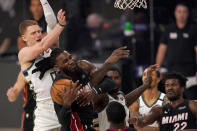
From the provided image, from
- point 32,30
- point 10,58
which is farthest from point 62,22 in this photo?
point 10,58

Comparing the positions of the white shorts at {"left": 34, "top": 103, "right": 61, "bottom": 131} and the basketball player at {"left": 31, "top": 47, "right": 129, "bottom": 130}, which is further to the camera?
the white shorts at {"left": 34, "top": 103, "right": 61, "bottom": 131}

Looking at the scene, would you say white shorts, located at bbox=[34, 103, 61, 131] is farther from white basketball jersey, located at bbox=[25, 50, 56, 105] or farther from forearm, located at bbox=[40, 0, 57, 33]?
forearm, located at bbox=[40, 0, 57, 33]

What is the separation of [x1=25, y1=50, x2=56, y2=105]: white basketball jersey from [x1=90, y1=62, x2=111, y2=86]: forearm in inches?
20.3

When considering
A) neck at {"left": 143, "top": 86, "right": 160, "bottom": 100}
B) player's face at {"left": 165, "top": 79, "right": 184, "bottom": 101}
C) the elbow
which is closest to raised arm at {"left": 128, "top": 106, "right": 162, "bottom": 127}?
player's face at {"left": 165, "top": 79, "right": 184, "bottom": 101}

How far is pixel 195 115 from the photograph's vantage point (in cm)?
797

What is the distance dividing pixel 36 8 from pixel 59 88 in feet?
16.6

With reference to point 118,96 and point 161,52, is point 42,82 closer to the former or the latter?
point 118,96

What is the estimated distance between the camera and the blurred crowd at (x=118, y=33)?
12.4m

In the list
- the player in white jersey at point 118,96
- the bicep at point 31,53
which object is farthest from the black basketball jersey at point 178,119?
the bicep at point 31,53

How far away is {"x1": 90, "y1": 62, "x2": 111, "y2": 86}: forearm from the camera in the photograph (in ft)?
26.8

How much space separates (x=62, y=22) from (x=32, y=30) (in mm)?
614

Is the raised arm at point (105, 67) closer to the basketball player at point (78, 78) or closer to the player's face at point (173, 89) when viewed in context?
the basketball player at point (78, 78)

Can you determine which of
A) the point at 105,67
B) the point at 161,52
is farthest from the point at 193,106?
the point at 161,52

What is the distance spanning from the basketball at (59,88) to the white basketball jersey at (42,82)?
→ 0.69m
